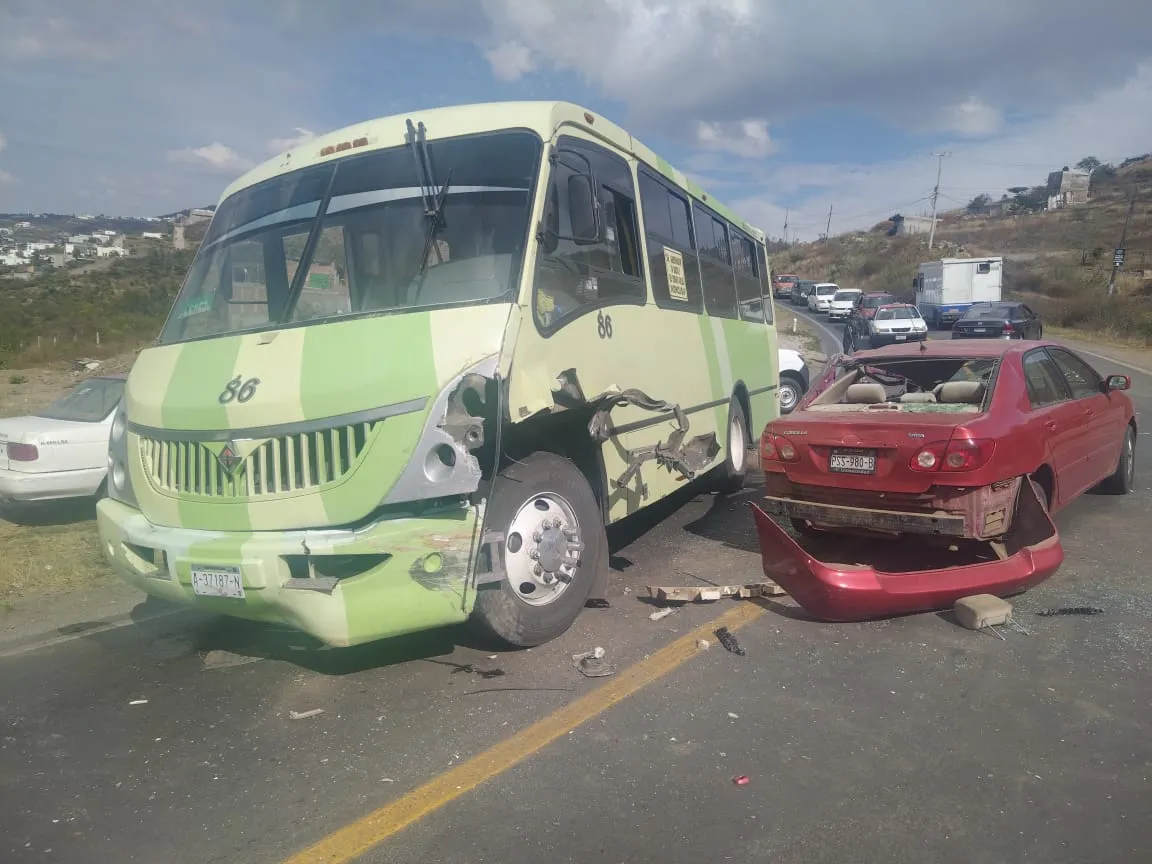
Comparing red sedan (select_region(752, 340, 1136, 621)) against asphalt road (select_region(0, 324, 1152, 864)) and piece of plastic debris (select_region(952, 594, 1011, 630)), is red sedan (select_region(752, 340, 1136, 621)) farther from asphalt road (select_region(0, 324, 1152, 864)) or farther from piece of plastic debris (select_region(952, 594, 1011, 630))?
asphalt road (select_region(0, 324, 1152, 864))

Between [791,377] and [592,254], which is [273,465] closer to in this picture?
[592,254]

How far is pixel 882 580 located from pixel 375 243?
11.2ft

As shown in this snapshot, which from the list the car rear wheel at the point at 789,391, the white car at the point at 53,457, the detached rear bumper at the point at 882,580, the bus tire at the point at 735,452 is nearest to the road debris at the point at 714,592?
the detached rear bumper at the point at 882,580

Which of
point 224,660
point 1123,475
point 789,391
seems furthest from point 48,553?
point 789,391

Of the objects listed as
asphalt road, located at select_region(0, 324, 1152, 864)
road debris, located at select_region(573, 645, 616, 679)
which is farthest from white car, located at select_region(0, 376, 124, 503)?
road debris, located at select_region(573, 645, 616, 679)

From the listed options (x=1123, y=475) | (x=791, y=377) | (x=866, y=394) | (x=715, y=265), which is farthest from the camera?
(x=791, y=377)

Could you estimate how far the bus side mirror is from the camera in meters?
5.06

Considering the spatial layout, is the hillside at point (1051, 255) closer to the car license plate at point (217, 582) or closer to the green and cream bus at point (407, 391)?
the green and cream bus at point (407, 391)

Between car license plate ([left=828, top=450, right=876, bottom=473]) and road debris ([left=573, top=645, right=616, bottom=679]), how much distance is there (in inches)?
83.1

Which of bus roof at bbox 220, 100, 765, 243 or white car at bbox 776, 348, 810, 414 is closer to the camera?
bus roof at bbox 220, 100, 765, 243

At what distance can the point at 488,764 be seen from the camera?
3545 millimetres

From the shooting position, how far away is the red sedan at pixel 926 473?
5.07 metres

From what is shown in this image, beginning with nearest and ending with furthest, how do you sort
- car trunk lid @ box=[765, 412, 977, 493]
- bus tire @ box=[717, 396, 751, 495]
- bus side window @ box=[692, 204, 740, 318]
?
1. car trunk lid @ box=[765, 412, 977, 493]
2. bus side window @ box=[692, 204, 740, 318]
3. bus tire @ box=[717, 396, 751, 495]

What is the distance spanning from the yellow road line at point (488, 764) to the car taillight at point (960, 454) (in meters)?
1.77
